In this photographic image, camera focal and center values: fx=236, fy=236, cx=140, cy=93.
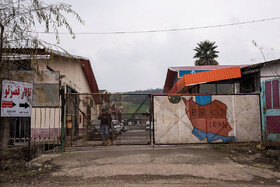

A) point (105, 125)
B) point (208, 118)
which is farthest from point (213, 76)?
point (105, 125)

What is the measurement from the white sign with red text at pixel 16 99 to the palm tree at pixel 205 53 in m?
35.3

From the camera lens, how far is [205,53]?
132ft

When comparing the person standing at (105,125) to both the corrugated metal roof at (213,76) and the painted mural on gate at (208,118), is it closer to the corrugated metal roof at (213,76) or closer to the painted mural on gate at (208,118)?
the painted mural on gate at (208,118)

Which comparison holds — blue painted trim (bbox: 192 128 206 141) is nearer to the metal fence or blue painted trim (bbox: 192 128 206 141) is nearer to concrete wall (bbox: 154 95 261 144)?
concrete wall (bbox: 154 95 261 144)

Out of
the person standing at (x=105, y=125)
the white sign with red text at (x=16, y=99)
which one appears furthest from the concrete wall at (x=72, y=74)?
the white sign with red text at (x=16, y=99)

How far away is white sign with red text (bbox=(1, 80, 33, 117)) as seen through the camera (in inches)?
248

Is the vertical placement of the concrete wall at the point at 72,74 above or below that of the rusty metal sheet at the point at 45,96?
above

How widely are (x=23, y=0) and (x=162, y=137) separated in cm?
628

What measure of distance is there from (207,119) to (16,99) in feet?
21.6

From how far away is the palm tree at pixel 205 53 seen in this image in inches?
1553

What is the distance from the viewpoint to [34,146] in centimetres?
787

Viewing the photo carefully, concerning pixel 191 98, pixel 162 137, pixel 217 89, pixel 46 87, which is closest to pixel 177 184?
pixel 162 137

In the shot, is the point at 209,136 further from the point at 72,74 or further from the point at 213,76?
the point at 72,74

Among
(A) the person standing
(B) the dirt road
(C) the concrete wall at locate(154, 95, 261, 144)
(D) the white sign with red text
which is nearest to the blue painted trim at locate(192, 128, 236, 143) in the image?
(C) the concrete wall at locate(154, 95, 261, 144)
